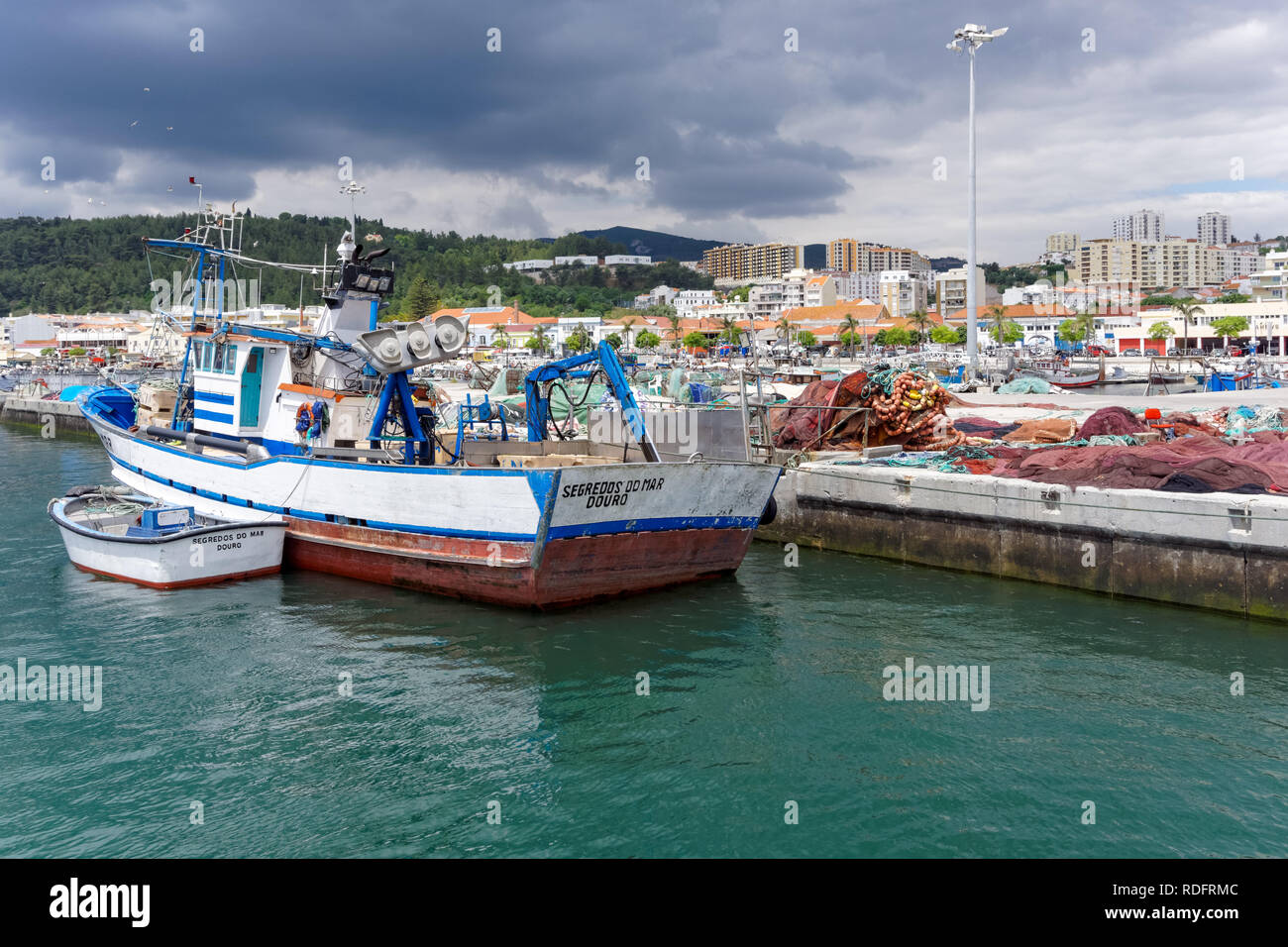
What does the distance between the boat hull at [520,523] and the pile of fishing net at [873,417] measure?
7.46 m

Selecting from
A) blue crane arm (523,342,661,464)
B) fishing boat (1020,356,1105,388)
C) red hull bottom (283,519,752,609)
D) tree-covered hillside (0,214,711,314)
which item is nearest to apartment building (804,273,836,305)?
tree-covered hillside (0,214,711,314)

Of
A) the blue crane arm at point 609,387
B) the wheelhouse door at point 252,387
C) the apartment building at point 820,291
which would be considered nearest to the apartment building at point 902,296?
the apartment building at point 820,291

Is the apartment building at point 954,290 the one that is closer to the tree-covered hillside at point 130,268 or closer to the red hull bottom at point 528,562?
the tree-covered hillside at point 130,268

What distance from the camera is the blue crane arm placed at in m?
16.0

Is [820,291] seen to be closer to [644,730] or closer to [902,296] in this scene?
[902,296]

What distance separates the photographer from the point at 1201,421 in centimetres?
2466

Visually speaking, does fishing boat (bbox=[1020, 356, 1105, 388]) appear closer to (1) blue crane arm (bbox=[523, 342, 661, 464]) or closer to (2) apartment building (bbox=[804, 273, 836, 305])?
(1) blue crane arm (bbox=[523, 342, 661, 464])

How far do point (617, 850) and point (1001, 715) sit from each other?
17.1 feet

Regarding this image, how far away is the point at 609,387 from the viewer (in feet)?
55.5

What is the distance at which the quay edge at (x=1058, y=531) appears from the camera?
14.5 m

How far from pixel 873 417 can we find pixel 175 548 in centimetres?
1606

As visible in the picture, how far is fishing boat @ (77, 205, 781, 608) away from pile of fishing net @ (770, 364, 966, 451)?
704cm
